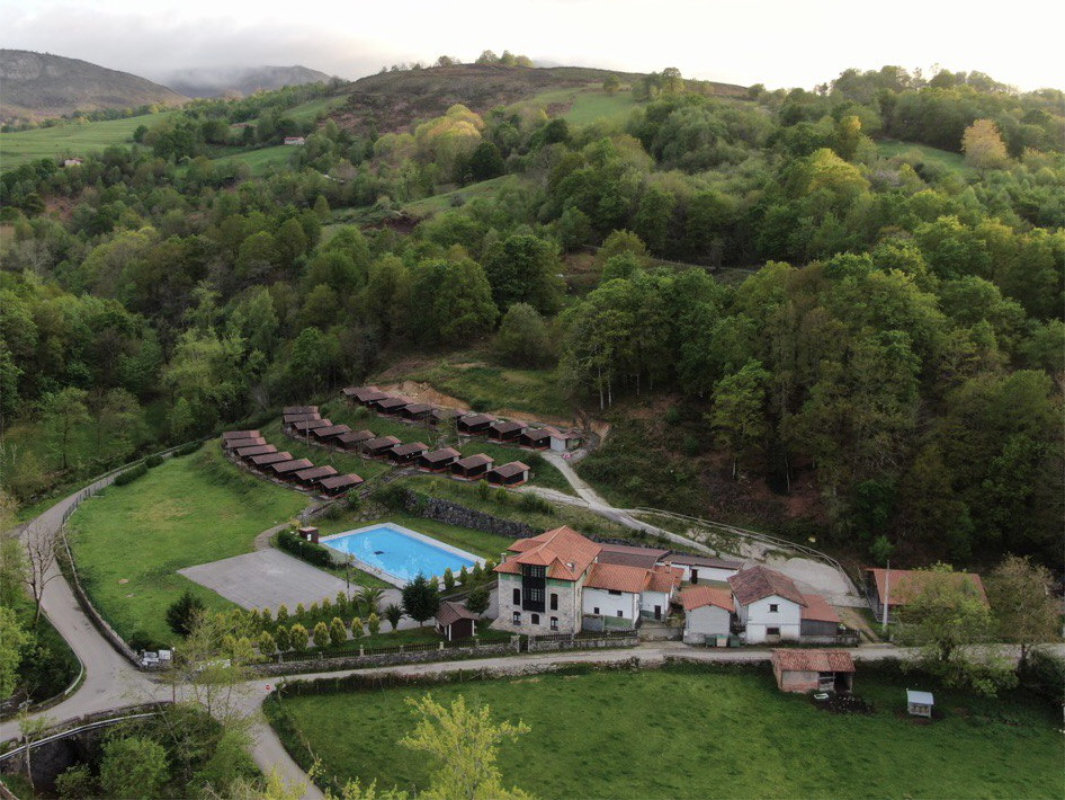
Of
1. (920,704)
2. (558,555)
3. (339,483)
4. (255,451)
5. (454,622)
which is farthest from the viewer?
(255,451)

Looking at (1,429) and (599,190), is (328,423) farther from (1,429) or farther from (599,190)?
(599,190)

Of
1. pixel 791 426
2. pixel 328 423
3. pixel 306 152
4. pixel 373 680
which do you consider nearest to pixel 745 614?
pixel 791 426

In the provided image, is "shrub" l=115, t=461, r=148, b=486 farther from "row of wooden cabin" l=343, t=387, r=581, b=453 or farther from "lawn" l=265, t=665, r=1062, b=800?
"lawn" l=265, t=665, r=1062, b=800

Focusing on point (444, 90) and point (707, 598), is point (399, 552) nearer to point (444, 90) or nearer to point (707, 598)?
point (707, 598)

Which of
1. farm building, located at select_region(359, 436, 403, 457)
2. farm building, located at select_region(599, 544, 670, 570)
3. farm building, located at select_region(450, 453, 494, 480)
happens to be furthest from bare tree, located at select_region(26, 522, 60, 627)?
farm building, located at select_region(599, 544, 670, 570)

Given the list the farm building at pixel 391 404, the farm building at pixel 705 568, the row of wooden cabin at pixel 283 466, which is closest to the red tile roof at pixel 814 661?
the farm building at pixel 705 568

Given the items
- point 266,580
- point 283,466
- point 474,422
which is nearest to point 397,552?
point 266,580

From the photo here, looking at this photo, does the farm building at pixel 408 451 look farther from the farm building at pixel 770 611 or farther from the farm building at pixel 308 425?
the farm building at pixel 770 611
